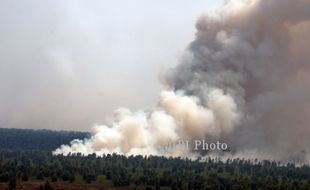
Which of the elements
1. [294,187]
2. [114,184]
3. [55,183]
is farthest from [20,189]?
[294,187]

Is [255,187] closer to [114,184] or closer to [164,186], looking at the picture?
[164,186]

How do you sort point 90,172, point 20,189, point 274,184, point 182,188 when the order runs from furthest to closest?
1. point 90,172
2. point 274,184
3. point 182,188
4. point 20,189

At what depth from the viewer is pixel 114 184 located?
579ft

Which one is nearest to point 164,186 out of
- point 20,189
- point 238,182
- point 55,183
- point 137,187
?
point 137,187

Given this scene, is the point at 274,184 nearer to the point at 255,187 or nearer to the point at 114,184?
the point at 255,187

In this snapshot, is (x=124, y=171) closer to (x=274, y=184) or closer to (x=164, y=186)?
(x=164, y=186)

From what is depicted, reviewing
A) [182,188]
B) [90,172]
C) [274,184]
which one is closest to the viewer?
[182,188]

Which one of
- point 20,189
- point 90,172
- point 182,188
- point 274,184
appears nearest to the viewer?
point 20,189

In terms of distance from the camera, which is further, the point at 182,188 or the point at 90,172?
the point at 90,172

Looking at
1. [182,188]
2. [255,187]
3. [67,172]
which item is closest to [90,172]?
[67,172]

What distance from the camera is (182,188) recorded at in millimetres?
162250

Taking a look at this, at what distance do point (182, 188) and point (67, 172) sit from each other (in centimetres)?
4488

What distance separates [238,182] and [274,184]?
12.3 metres

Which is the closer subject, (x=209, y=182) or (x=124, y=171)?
(x=209, y=182)
